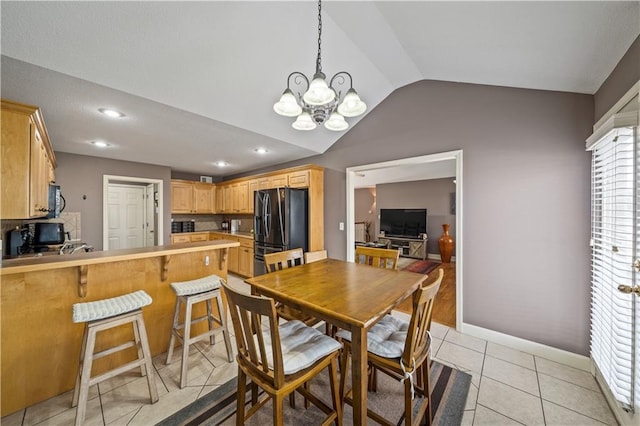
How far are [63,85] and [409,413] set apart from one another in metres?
3.25

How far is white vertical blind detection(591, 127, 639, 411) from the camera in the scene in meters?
1.37

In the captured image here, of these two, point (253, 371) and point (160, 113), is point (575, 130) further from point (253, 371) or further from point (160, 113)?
point (160, 113)

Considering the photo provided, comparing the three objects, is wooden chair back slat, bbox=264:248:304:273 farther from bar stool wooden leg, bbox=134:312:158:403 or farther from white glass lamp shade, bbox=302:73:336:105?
white glass lamp shade, bbox=302:73:336:105

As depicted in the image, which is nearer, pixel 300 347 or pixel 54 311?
pixel 300 347

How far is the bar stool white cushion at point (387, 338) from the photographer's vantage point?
4.32ft

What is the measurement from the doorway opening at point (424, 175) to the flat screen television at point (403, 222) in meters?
1.04

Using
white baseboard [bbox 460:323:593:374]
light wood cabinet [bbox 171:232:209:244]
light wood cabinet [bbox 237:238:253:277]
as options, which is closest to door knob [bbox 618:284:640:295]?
white baseboard [bbox 460:323:593:374]

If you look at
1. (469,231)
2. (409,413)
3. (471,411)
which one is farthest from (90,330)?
(469,231)

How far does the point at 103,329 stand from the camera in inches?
60.6

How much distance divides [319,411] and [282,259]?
119 centimetres

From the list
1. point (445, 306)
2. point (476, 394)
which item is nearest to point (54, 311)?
point (476, 394)

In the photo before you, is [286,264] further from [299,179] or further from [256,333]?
[299,179]

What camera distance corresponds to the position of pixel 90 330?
1479mm

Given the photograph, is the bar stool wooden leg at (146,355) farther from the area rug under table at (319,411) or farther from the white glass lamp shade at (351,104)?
the white glass lamp shade at (351,104)
